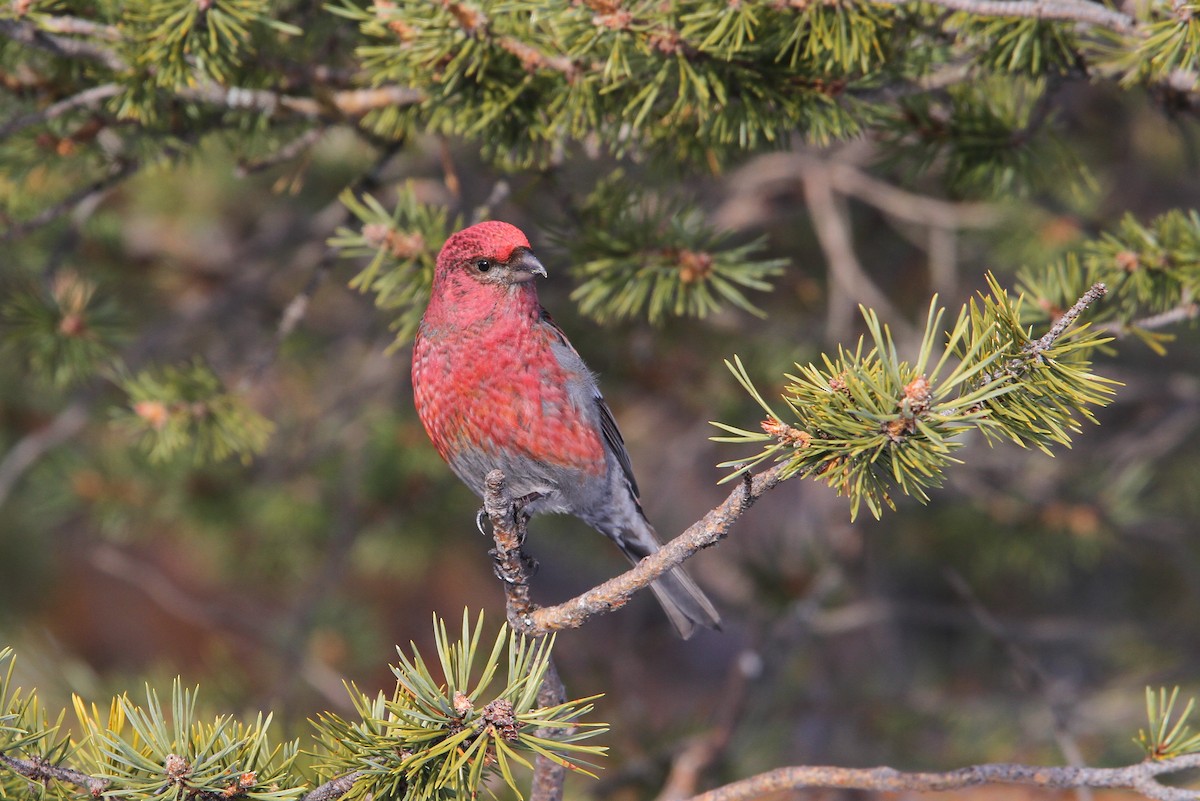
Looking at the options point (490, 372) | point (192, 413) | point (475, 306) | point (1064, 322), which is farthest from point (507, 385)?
point (1064, 322)

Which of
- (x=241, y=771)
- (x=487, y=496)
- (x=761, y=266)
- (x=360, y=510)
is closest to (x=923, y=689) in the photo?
(x=360, y=510)

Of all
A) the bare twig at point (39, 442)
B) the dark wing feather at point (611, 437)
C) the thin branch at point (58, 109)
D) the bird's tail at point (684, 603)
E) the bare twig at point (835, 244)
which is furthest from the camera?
the bare twig at point (835, 244)

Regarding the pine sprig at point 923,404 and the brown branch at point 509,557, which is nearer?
the pine sprig at point 923,404

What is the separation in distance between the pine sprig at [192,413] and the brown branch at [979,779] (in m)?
1.60

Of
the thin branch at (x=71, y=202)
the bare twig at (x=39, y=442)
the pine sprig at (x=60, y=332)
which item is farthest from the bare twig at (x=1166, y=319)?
the bare twig at (x=39, y=442)

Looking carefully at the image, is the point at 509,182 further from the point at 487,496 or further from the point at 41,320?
the point at 41,320

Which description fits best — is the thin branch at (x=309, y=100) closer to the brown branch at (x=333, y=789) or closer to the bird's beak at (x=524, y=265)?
the bird's beak at (x=524, y=265)

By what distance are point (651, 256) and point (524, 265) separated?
12.7 inches

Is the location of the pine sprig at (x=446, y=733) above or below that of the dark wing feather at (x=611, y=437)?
above

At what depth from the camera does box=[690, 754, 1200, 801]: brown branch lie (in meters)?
1.81

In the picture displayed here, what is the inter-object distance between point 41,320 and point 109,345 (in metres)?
0.22

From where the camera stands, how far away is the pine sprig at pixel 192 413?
2826 mm

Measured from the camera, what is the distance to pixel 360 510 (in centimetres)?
419

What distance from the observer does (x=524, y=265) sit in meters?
2.63
